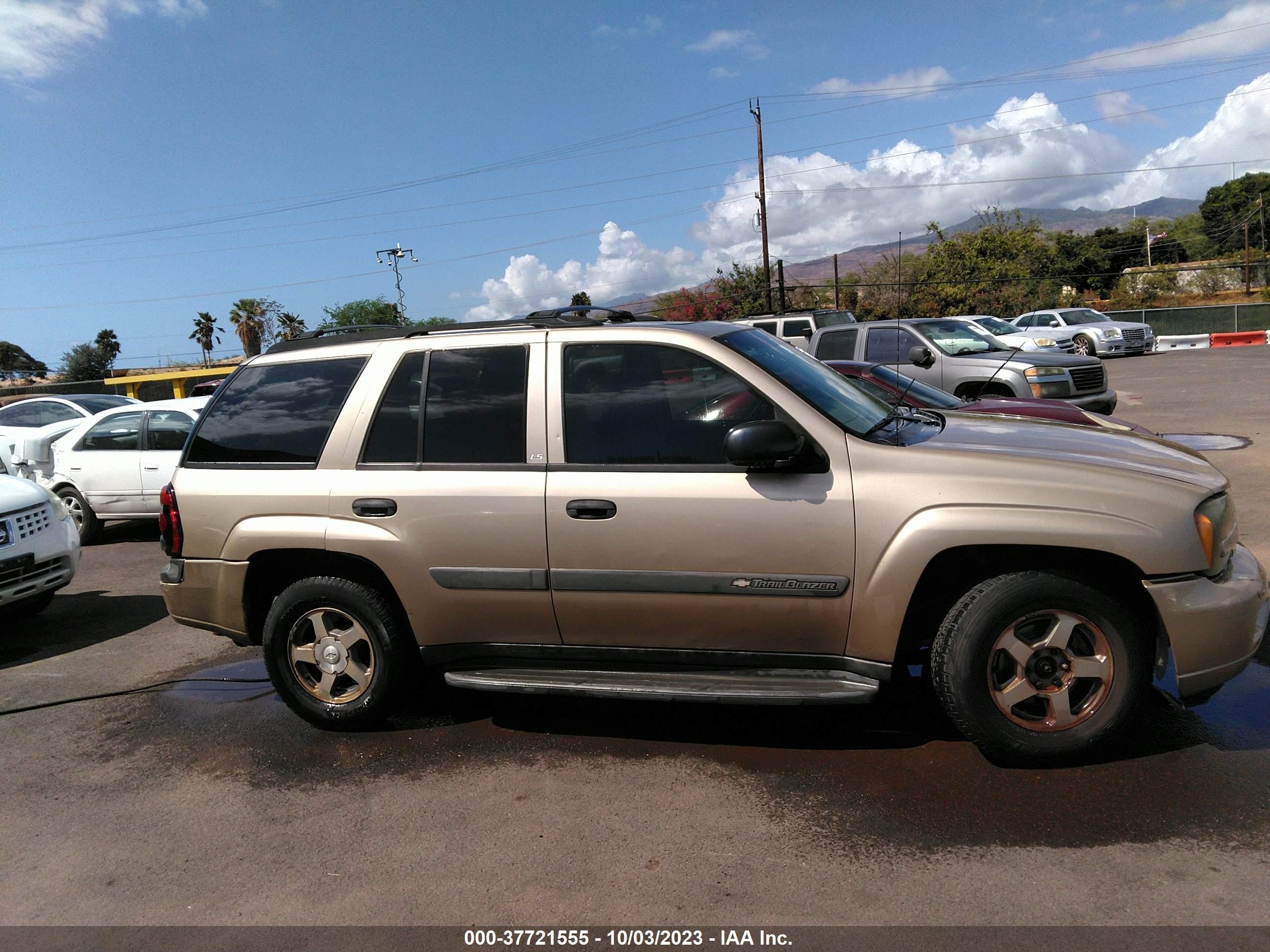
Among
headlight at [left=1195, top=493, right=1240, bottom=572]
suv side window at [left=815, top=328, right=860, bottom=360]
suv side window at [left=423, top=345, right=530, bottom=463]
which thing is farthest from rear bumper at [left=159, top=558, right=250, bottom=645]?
suv side window at [left=815, top=328, right=860, bottom=360]

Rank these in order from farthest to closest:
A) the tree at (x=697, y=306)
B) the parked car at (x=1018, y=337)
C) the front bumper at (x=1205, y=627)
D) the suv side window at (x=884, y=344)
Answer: the tree at (x=697, y=306)
the parked car at (x=1018, y=337)
the suv side window at (x=884, y=344)
the front bumper at (x=1205, y=627)

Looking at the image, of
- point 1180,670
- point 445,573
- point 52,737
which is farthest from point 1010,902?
point 52,737

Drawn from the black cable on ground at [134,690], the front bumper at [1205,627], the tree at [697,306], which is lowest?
the black cable on ground at [134,690]

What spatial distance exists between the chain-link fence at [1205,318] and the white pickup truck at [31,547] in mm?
34955

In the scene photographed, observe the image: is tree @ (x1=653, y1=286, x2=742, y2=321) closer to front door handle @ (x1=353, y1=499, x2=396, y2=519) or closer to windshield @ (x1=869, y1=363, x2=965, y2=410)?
windshield @ (x1=869, y1=363, x2=965, y2=410)

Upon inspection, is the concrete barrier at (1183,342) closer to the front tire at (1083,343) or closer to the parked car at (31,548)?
the front tire at (1083,343)

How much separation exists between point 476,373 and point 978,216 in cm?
6461

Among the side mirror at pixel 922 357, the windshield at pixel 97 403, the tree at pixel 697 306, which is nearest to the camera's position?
the side mirror at pixel 922 357

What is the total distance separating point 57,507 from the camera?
7.15m

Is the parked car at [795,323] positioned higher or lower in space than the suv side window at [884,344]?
higher

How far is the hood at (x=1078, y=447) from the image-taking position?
3586 mm

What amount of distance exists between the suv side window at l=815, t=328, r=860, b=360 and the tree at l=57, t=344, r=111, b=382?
6895cm

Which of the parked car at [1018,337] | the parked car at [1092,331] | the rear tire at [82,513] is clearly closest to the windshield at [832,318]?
the parked car at [1018,337]

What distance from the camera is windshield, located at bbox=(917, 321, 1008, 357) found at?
1288 cm
